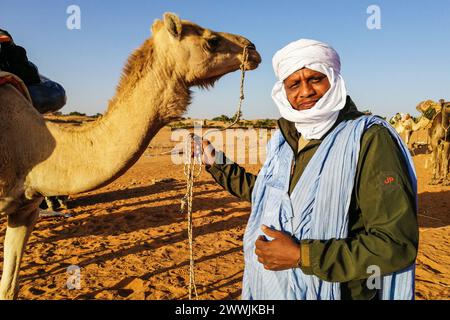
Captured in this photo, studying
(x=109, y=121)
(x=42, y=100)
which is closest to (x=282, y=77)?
(x=109, y=121)

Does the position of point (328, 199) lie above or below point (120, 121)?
below

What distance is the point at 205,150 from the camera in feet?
8.45

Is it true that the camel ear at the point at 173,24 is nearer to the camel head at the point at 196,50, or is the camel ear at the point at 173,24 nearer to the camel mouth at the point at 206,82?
the camel head at the point at 196,50

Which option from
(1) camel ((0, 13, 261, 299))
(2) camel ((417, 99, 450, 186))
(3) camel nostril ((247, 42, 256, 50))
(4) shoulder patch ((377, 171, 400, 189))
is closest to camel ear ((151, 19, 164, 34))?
(1) camel ((0, 13, 261, 299))

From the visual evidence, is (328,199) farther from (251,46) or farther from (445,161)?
(445,161)

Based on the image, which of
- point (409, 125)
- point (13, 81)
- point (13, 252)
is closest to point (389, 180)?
point (13, 81)

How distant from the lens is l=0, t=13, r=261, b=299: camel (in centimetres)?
276

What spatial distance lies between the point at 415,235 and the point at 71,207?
26.7 ft

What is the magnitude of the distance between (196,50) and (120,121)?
86cm

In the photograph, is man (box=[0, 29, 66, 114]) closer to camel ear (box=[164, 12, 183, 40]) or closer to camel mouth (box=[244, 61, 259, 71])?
camel ear (box=[164, 12, 183, 40])

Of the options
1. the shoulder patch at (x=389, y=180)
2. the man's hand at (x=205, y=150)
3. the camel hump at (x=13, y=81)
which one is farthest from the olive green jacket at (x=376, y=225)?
the camel hump at (x=13, y=81)

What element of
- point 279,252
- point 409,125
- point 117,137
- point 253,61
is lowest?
point 279,252

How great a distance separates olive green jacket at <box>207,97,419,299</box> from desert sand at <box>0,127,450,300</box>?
304 centimetres
